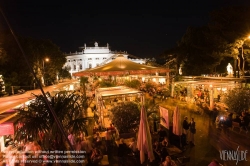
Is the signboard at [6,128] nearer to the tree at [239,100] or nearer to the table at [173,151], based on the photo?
the table at [173,151]

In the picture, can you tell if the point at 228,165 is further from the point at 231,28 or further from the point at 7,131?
the point at 231,28

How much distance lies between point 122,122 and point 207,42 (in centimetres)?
2307

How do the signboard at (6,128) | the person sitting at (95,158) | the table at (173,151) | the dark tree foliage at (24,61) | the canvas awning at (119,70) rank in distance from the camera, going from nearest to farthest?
the signboard at (6,128)
the person sitting at (95,158)
the table at (173,151)
the canvas awning at (119,70)
the dark tree foliage at (24,61)

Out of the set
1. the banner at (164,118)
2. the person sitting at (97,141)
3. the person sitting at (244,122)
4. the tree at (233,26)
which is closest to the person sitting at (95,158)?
the person sitting at (97,141)

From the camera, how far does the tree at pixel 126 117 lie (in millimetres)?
8501

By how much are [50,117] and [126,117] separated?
4099 millimetres

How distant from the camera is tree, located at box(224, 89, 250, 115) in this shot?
33.3 ft

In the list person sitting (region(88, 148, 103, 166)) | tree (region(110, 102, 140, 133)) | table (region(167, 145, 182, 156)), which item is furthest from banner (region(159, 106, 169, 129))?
person sitting (region(88, 148, 103, 166))

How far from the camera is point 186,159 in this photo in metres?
6.07

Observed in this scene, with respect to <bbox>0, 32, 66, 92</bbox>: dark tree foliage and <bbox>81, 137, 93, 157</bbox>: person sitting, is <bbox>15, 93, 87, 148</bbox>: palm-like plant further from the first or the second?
<bbox>0, 32, 66, 92</bbox>: dark tree foliage

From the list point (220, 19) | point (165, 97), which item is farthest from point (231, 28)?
point (165, 97)

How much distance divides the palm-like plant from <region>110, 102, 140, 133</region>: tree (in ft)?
10.4

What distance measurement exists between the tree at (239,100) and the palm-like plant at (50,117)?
843 centimetres

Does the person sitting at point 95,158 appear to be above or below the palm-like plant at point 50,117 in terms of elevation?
below
